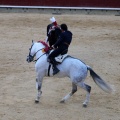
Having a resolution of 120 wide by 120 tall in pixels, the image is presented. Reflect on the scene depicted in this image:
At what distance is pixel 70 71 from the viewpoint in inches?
329

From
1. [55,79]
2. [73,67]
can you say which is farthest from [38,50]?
[55,79]

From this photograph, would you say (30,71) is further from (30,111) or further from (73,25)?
(73,25)

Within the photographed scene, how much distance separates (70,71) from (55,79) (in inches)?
76.5

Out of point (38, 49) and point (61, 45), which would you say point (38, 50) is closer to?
point (38, 49)

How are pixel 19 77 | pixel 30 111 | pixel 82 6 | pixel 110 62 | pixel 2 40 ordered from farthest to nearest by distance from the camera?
pixel 82 6 < pixel 2 40 < pixel 110 62 < pixel 19 77 < pixel 30 111

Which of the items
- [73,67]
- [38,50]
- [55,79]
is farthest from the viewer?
[55,79]

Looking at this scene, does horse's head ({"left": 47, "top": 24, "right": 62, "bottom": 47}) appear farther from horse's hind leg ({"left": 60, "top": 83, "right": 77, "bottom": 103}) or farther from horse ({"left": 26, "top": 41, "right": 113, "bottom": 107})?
horse's hind leg ({"left": 60, "top": 83, "right": 77, "bottom": 103})

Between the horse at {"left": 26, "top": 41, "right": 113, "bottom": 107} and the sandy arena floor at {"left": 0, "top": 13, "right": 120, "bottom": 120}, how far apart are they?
1.07ft

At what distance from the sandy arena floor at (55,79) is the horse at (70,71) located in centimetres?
33

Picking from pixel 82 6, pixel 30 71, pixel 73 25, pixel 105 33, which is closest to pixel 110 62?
pixel 30 71

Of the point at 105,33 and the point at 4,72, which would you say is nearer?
the point at 4,72

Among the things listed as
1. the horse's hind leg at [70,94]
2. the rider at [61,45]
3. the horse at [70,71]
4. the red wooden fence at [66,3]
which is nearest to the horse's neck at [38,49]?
the horse at [70,71]

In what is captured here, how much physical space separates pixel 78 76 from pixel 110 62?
13.0 feet

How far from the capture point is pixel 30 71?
10.9 metres
